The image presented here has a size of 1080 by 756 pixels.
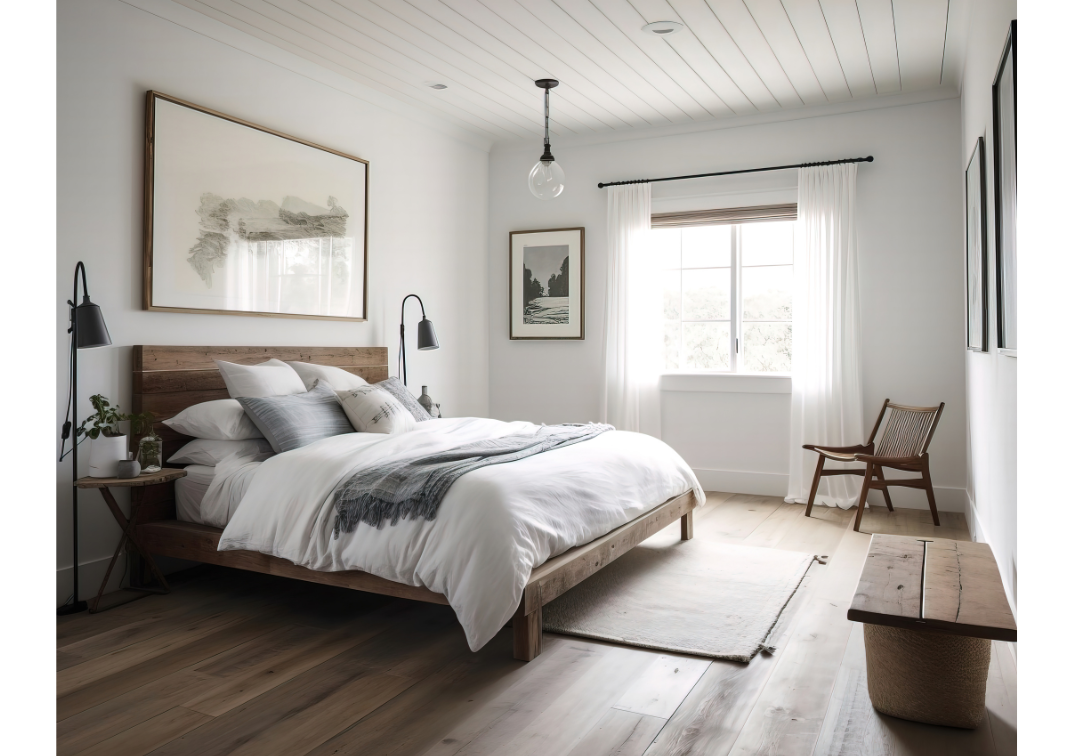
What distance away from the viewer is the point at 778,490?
555 centimetres

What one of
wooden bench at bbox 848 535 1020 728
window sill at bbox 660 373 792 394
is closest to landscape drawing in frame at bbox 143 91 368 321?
window sill at bbox 660 373 792 394

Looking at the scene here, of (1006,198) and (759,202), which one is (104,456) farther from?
(759,202)

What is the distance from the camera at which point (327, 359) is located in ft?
15.1

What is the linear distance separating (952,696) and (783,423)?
3486 mm

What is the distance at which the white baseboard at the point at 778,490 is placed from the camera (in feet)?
16.5

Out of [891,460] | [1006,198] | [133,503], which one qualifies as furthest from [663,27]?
[133,503]

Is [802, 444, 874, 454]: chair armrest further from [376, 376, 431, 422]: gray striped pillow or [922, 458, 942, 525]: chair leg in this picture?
[376, 376, 431, 422]: gray striped pillow

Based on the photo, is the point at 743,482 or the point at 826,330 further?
the point at 743,482

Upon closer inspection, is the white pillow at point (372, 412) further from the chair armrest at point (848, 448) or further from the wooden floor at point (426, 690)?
the chair armrest at point (848, 448)

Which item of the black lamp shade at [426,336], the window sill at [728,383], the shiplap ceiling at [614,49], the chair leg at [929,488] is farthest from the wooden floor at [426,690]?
the shiplap ceiling at [614,49]

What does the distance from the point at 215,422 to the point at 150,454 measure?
11.8 inches

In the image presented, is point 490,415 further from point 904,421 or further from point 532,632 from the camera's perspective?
point 532,632

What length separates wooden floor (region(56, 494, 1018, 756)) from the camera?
210 centimetres

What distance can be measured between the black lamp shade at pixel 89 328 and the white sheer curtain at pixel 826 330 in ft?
13.7
